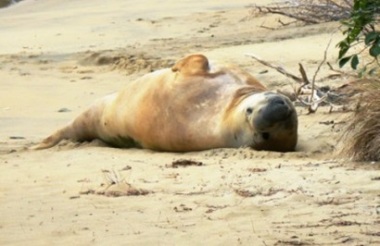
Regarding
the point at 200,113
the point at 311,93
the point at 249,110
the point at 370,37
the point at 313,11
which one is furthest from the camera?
the point at 313,11

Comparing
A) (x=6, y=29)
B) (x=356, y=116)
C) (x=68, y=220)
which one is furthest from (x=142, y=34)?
(x=68, y=220)

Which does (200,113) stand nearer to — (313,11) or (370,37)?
(370,37)

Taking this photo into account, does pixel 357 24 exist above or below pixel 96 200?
above

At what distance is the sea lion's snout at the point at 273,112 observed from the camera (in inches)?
324

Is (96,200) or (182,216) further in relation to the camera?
(96,200)

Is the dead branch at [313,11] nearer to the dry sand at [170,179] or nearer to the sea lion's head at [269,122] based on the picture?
the dry sand at [170,179]

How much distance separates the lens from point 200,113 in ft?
29.1

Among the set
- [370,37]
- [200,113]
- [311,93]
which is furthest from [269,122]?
[370,37]

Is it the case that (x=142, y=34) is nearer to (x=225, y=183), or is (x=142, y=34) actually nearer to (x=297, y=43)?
(x=297, y=43)

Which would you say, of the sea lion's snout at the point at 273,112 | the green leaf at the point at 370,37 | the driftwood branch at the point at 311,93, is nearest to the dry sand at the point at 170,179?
the driftwood branch at the point at 311,93

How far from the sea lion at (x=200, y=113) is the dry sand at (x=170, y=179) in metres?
0.14

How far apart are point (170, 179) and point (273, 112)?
126 cm

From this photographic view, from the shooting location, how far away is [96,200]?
6660 mm

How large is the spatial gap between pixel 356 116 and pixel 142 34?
10331mm
